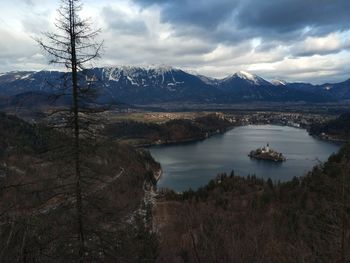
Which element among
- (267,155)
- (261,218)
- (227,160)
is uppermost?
(261,218)

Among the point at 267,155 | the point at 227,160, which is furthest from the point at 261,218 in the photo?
the point at 267,155

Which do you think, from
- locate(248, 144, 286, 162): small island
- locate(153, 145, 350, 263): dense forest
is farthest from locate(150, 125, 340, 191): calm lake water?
locate(153, 145, 350, 263): dense forest

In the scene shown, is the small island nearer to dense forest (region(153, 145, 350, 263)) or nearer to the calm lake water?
the calm lake water

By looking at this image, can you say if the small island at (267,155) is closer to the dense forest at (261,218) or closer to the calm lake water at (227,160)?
the calm lake water at (227,160)

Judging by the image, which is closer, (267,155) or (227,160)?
(227,160)

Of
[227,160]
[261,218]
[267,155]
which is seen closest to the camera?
[261,218]

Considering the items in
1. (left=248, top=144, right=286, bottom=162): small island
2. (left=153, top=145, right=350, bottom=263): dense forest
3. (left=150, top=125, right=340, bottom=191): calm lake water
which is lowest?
(left=150, top=125, right=340, bottom=191): calm lake water

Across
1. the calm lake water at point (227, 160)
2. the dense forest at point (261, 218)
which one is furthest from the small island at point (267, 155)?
the dense forest at point (261, 218)

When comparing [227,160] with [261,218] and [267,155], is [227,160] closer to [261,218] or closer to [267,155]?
[267,155]

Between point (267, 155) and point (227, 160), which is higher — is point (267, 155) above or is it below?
above

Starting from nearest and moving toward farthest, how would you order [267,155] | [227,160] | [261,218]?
[261,218] < [227,160] < [267,155]
